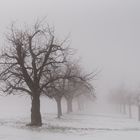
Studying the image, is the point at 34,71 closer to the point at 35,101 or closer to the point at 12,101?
the point at 35,101

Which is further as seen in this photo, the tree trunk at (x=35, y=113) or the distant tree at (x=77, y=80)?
the distant tree at (x=77, y=80)

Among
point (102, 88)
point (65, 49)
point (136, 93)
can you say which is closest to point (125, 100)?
point (136, 93)

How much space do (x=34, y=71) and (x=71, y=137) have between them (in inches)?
406

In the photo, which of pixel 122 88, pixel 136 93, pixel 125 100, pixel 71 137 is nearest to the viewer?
pixel 71 137

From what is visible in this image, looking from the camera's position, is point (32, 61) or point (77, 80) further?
point (77, 80)

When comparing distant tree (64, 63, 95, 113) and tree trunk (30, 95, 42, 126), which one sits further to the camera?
distant tree (64, 63, 95, 113)

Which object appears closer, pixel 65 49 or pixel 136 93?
pixel 65 49

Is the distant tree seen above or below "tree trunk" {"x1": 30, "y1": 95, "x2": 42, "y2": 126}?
above

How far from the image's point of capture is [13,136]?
85.0 ft

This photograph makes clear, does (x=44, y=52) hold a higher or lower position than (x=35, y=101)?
higher

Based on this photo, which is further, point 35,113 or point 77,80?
point 77,80

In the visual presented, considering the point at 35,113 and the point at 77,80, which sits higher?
the point at 77,80

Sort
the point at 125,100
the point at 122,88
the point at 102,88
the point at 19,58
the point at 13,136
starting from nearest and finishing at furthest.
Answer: the point at 13,136 → the point at 19,58 → the point at 125,100 → the point at 122,88 → the point at 102,88

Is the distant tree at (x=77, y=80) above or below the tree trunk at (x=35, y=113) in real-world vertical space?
above
